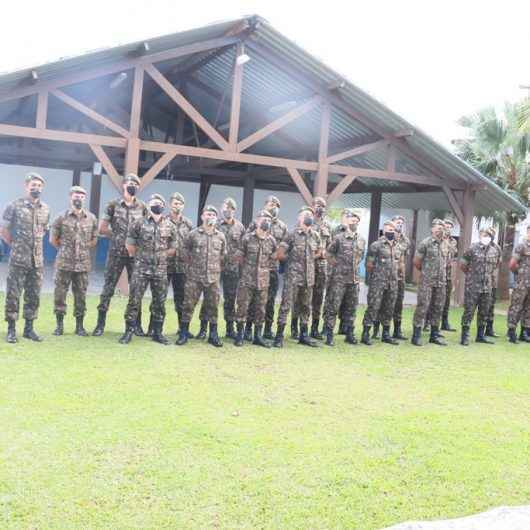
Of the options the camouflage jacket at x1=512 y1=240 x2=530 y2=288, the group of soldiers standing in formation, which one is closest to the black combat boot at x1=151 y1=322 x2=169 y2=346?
the group of soldiers standing in formation

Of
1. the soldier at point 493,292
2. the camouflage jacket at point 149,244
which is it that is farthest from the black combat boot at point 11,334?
the soldier at point 493,292

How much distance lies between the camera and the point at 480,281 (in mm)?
8164

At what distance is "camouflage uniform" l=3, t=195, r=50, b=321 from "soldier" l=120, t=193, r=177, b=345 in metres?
0.89

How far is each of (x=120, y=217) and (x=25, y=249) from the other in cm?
115

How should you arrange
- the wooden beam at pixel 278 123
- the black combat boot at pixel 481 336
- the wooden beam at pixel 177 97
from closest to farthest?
1. the black combat boot at pixel 481 336
2. the wooden beam at pixel 177 97
3. the wooden beam at pixel 278 123

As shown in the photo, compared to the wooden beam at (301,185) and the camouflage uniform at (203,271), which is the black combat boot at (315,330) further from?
the wooden beam at (301,185)

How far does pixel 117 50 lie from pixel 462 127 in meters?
8.93

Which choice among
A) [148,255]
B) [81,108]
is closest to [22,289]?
[148,255]

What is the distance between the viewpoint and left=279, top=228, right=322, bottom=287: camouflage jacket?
7.03 metres

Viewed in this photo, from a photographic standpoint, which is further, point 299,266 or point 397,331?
point 397,331

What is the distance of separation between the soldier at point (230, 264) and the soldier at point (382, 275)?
157cm

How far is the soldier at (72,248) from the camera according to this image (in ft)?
21.4

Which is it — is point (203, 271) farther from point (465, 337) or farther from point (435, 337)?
point (465, 337)

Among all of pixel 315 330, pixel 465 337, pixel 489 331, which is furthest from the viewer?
pixel 489 331
